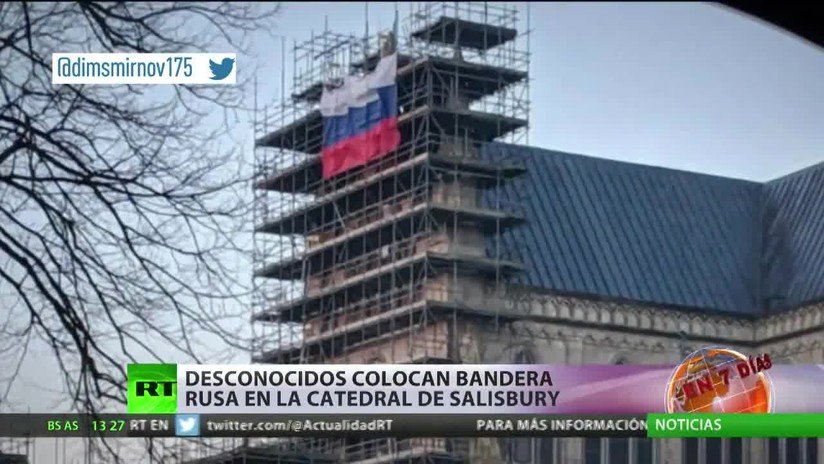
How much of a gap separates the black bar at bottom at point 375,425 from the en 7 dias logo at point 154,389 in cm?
11

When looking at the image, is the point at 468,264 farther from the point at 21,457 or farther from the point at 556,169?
the point at 21,457

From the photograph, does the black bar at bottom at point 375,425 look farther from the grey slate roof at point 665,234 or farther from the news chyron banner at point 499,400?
the grey slate roof at point 665,234

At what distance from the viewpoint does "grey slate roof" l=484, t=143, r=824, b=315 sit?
3469cm

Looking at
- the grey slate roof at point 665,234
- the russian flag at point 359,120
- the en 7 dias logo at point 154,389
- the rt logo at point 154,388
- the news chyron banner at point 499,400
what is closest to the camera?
the en 7 dias logo at point 154,389

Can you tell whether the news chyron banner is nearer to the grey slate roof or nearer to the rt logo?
the rt logo

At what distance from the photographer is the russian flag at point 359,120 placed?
33344 mm

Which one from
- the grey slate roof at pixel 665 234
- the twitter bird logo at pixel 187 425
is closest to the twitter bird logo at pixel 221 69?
the twitter bird logo at pixel 187 425

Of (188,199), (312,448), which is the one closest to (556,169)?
(312,448)

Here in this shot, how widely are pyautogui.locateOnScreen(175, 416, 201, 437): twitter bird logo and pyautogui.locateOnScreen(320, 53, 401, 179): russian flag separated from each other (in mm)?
13912

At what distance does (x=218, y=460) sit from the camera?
1948cm
